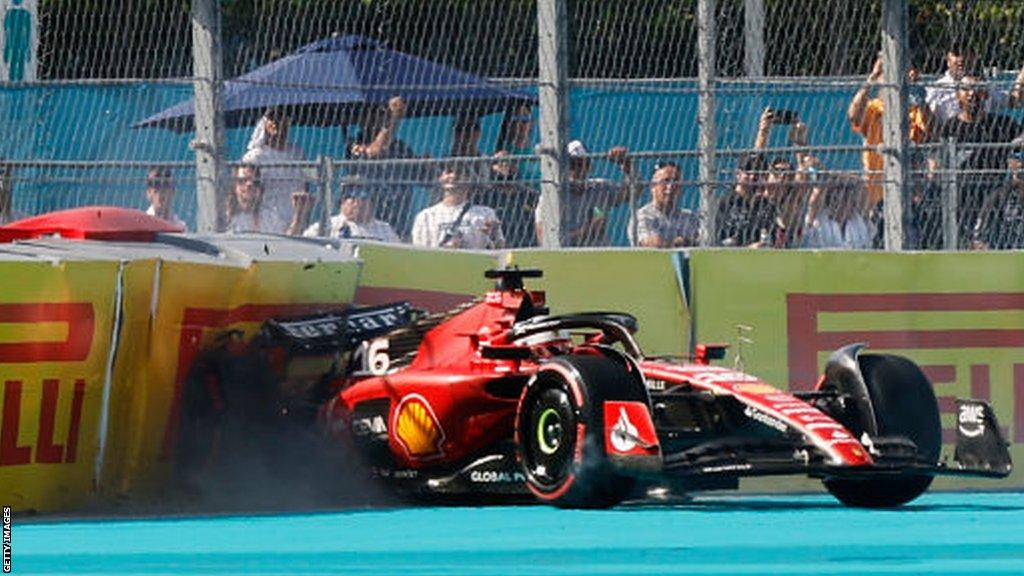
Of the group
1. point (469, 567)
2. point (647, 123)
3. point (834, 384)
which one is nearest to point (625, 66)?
point (647, 123)

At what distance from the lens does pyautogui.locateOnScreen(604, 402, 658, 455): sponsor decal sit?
1123 cm

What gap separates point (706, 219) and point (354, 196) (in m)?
1.86

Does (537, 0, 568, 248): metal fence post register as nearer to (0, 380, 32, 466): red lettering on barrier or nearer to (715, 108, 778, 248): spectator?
(715, 108, 778, 248): spectator

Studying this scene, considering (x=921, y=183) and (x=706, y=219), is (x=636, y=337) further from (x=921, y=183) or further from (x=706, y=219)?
(x=921, y=183)

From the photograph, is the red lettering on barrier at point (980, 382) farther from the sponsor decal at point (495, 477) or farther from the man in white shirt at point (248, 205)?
the man in white shirt at point (248, 205)

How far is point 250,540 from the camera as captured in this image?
1002 centimetres

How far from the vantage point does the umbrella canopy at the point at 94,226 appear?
1206cm

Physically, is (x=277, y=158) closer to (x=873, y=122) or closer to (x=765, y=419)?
(x=873, y=122)

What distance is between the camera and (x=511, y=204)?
1401 centimetres

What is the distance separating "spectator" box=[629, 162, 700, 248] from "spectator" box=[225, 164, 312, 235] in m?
1.85

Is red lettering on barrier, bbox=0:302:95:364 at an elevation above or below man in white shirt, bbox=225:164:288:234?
below

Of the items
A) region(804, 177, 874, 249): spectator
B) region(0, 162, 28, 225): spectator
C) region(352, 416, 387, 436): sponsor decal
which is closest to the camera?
region(352, 416, 387, 436): sponsor decal

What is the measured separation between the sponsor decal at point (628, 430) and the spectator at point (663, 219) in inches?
118

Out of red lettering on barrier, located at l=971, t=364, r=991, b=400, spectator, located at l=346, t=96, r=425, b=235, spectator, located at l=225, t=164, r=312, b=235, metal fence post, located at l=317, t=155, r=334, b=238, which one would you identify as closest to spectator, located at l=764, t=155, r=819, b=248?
red lettering on barrier, located at l=971, t=364, r=991, b=400
